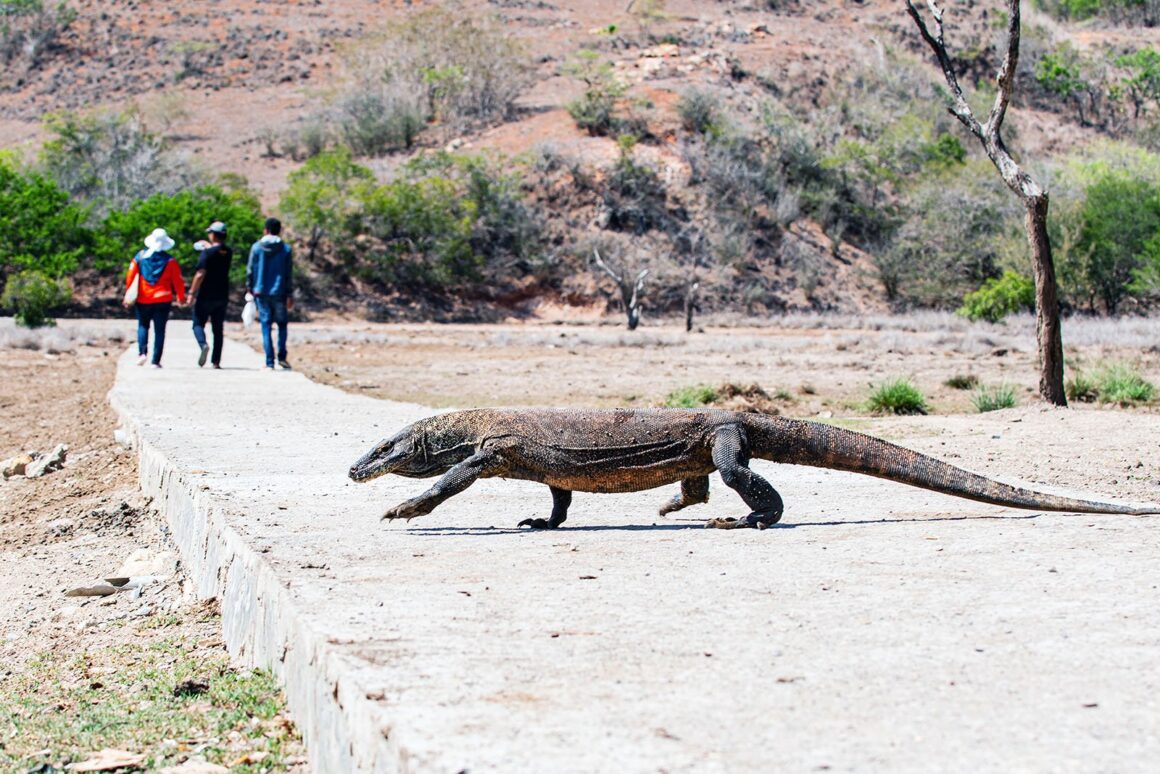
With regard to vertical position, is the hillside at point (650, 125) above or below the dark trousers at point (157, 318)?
above

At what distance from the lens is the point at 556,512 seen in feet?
22.1

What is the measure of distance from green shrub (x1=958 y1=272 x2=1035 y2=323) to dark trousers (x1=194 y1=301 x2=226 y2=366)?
90.9 ft

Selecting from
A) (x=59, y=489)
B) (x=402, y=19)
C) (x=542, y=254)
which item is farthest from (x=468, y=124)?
(x=59, y=489)

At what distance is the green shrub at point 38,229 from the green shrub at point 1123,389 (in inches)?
1264

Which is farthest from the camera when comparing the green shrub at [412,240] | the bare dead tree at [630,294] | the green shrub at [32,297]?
the green shrub at [412,240]

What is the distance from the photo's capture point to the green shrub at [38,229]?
40719mm

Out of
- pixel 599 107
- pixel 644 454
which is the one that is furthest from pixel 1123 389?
pixel 599 107

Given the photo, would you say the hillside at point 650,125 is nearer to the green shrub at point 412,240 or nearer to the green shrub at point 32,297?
the green shrub at point 412,240

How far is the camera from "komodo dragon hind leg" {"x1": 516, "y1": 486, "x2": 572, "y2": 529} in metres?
6.66

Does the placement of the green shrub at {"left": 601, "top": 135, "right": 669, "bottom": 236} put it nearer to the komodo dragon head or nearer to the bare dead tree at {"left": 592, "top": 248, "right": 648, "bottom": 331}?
the bare dead tree at {"left": 592, "top": 248, "right": 648, "bottom": 331}

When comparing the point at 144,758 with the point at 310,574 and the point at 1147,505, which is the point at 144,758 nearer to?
the point at 310,574

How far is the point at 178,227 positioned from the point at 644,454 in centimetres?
3859

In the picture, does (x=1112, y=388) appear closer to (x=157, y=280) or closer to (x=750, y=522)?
(x=750, y=522)

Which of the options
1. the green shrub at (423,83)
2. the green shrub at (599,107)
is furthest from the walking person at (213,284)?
the green shrub at (423,83)
